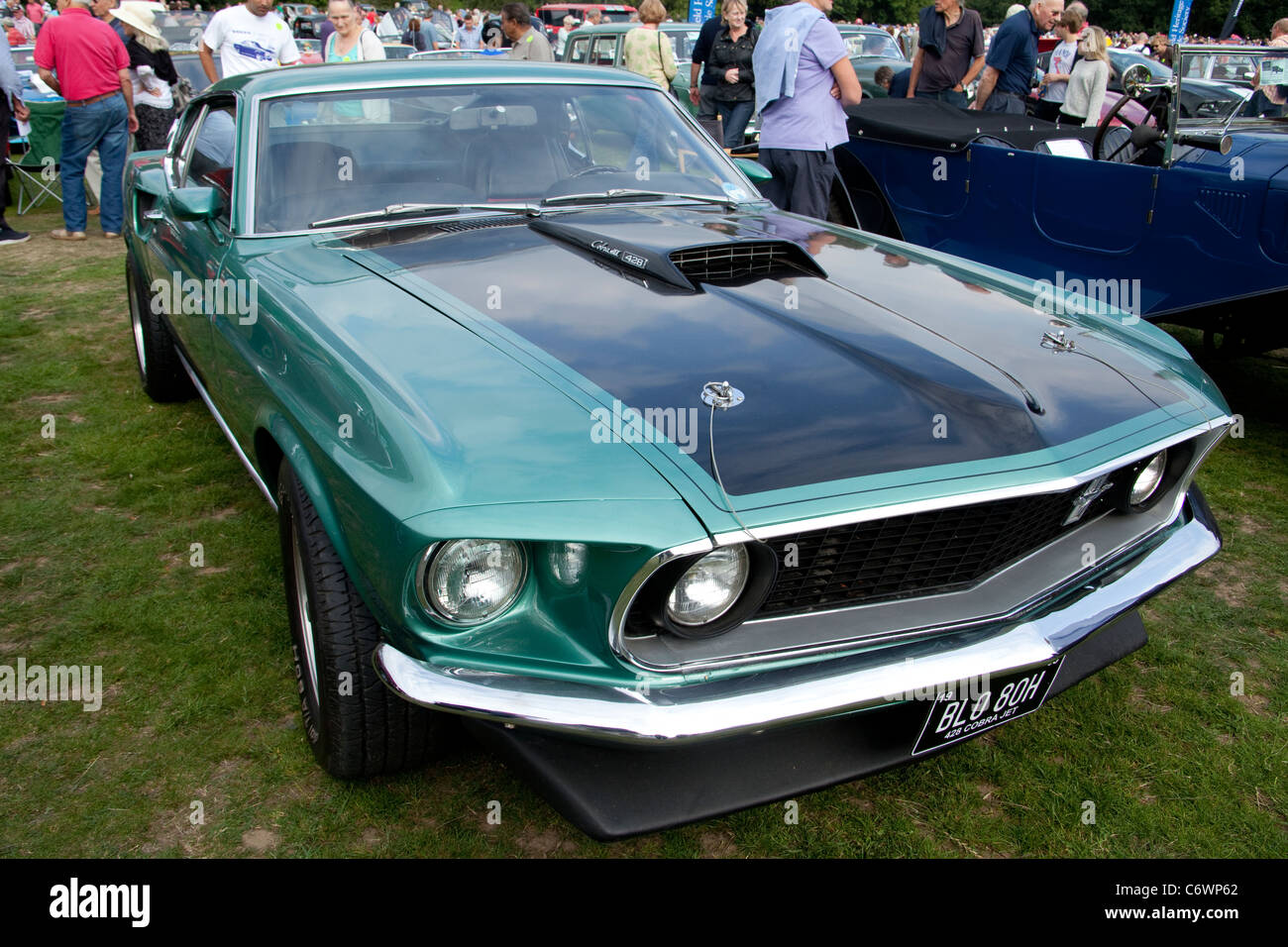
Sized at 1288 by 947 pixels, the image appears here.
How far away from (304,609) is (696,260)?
1.33 m

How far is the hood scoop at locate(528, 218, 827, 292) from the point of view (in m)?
2.58

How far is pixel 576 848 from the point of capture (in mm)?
2186

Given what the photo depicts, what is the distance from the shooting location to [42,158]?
896cm

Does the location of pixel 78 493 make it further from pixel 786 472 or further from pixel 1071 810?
pixel 1071 810

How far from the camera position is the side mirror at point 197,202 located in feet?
9.97

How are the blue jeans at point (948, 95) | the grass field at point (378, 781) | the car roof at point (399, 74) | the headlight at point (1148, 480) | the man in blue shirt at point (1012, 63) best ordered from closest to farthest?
the grass field at point (378, 781), the headlight at point (1148, 480), the car roof at point (399, 74), the man in blue shirt at point (1012, 63), the blue jeans at point (948, 95)

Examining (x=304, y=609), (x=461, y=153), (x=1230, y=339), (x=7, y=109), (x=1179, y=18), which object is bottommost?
(x=304, y=609)

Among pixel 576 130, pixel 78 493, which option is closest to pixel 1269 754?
pixel 576 130

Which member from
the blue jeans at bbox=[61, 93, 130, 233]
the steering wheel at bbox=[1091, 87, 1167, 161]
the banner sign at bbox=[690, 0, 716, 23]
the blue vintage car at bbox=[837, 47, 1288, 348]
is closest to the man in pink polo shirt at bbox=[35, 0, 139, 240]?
the blue jeans at bbox=[61, 93, 130, 233]

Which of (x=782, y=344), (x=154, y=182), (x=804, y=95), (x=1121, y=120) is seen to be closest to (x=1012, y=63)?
(x=1121, y=120)

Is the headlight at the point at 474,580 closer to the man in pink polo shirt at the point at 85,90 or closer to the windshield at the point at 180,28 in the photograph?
the man in pink polo shirt at the point at 85,90

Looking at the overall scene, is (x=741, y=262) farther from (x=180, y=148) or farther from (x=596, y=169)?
(x=180, y=148)

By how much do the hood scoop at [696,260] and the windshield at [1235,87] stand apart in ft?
10.1

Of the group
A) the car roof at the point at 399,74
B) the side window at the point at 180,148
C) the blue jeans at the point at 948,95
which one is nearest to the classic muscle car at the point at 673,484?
the car roof at the point at 399,74
